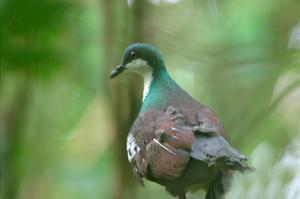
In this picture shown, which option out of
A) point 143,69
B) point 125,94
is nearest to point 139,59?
point 143,69

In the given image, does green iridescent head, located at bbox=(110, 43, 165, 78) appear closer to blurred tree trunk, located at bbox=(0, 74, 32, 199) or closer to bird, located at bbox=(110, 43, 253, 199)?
bird, located at bbox=(110, 43, 253, 199)

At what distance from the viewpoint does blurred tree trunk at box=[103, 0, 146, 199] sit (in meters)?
4.25

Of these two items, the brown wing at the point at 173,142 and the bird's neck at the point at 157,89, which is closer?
the brown wing at the point at 173,142

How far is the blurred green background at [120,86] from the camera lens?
423 centimetres

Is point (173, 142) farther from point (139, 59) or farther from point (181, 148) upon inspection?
point (139, 59)

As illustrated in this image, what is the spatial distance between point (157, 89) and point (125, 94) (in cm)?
112

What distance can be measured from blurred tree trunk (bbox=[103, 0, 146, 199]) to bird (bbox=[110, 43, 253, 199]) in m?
1.07

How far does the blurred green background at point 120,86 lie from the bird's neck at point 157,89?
2.48 ft

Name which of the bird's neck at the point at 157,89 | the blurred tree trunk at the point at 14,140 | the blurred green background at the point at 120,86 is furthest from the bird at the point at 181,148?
the blurred tree trunk at the point at 14,140

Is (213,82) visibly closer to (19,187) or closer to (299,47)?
(299,47)

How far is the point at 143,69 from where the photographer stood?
10.9 feet

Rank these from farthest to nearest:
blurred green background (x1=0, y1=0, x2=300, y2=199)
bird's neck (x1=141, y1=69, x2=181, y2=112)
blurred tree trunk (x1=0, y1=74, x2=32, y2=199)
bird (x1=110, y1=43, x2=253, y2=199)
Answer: blurred tree trunk (x1=0, y1=74, x2=32, y2=199), blurred green background (x1=0, y1=0, x2=300, y2=199), bird's neck (x1=141, y1=69, x2=181, y2=112), bird (x1=110, y1=43, x2=253, y2=199)

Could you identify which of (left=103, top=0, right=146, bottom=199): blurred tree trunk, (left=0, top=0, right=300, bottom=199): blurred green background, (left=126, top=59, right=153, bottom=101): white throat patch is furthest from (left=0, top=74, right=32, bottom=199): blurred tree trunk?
(left=126, top=59, right=153, bottom=101): white throat patch

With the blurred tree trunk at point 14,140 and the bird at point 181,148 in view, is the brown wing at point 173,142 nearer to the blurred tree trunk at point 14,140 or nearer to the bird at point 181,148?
the bird at point 181,148
